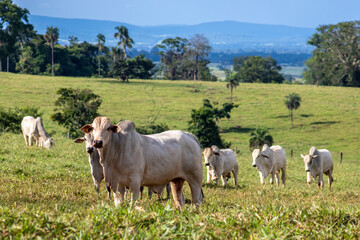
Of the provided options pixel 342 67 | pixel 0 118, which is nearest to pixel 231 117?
pixel 0 118

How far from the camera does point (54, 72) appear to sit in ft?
339

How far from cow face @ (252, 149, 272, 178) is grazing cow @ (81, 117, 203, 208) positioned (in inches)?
375

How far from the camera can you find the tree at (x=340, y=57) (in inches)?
4104

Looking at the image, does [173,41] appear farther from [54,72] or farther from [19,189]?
[19,189]

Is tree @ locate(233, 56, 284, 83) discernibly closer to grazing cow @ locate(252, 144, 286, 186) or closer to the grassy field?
the grassy field

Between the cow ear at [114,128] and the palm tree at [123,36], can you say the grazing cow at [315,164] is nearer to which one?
the cow ear at [114,128]

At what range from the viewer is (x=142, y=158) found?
30.3 feet

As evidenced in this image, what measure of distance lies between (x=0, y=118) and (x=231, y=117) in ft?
126

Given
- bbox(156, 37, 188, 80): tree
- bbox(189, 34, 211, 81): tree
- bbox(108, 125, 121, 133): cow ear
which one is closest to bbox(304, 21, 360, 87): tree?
bbox(189, 34, 211, 81): tree

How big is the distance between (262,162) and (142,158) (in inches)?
455

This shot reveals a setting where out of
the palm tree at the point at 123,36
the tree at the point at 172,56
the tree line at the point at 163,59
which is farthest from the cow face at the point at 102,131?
the palm tree at the point at 123,36

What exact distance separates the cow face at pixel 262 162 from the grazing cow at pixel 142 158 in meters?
9.52

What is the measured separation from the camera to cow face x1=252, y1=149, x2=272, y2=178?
1961 cm

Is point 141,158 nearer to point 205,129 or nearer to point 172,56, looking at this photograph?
point 205,129
